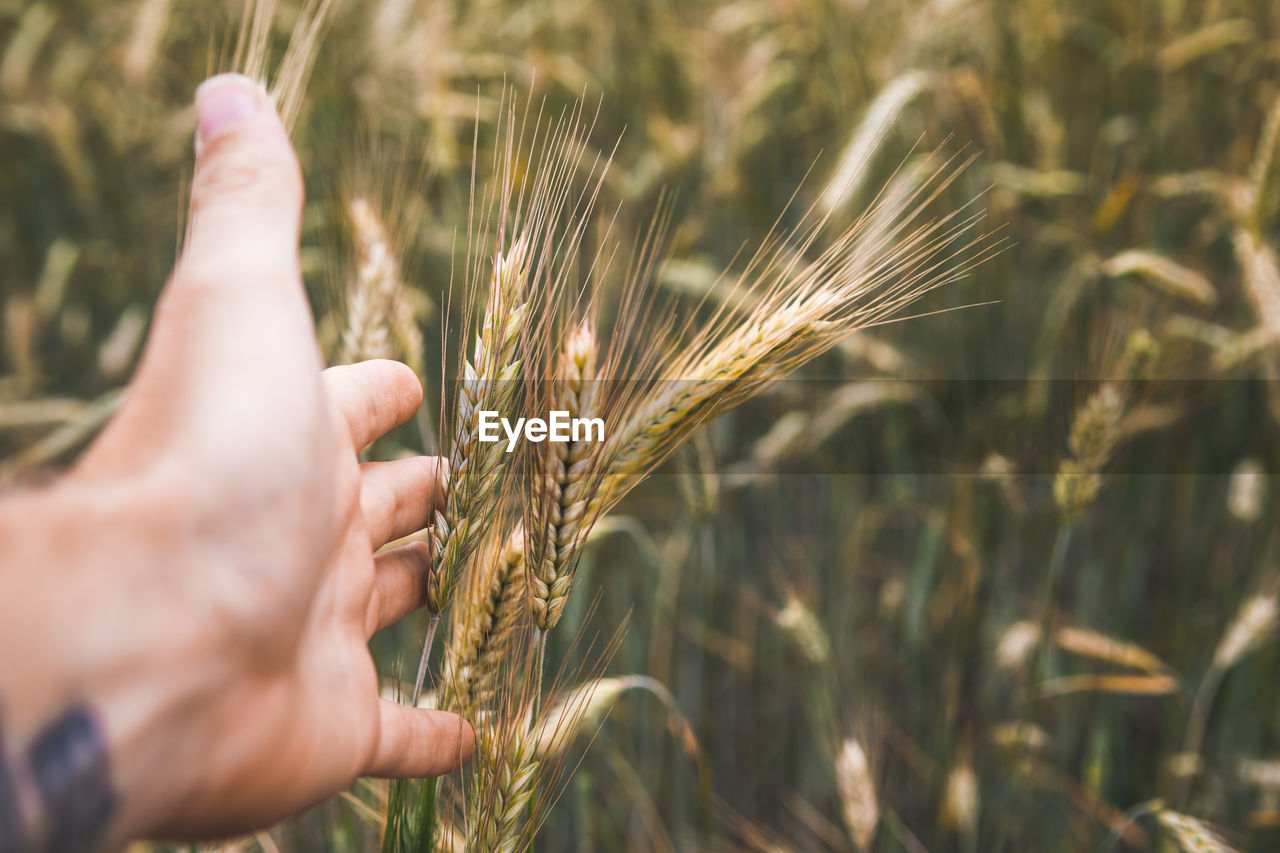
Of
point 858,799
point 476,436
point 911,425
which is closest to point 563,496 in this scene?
point 476,436

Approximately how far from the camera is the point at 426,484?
2.65 feet

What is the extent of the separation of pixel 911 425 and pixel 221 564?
126 centimetres

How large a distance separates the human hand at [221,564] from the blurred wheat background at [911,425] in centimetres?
31

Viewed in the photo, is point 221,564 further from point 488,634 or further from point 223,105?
point 223,105

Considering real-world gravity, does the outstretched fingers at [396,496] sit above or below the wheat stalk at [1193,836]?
above

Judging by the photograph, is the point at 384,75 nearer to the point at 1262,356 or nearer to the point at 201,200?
the point at 201,200

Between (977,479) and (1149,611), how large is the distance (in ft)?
2.21

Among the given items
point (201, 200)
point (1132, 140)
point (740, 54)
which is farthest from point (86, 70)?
point (1132, 140)

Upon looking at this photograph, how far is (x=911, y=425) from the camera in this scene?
1.46 m

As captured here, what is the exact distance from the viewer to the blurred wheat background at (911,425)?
1.17 meters

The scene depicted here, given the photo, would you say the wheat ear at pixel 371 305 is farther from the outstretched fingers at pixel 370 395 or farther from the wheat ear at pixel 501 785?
the wheat ear at pixel 501 785

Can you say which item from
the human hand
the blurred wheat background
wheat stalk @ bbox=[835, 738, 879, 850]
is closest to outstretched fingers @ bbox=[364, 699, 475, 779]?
the human hand

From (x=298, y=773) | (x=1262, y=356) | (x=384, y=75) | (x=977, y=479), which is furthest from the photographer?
(x=384, y=75)

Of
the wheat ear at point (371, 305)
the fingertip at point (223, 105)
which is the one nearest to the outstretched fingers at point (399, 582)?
the wheat ear at point (371, 305)
